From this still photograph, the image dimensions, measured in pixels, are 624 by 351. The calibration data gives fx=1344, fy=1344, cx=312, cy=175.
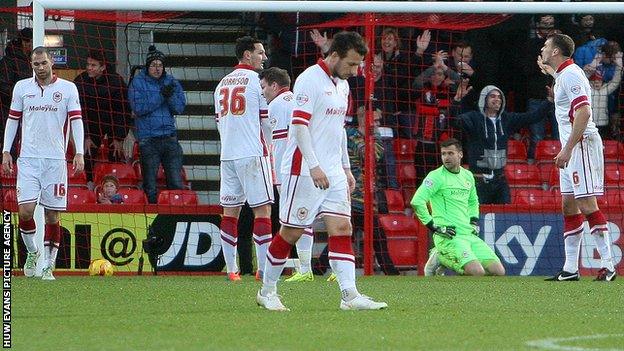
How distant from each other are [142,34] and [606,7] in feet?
20.3

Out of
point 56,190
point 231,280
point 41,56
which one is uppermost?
point 41,56

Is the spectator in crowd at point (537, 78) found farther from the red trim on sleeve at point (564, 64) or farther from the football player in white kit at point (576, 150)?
the red trim on sleeve at point (564, 64)

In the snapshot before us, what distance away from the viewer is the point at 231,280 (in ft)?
43.9

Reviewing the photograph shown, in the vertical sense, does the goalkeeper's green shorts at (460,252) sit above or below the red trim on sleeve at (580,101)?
below

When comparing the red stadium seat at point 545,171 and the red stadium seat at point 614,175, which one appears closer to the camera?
the red stadium seat at point 614,175

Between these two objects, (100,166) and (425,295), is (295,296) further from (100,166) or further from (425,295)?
(100,166)

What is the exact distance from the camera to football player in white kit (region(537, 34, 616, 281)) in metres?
12.5

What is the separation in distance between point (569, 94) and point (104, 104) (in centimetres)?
658

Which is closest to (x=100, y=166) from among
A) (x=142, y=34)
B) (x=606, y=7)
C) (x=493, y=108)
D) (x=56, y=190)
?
(x=142, y=34)

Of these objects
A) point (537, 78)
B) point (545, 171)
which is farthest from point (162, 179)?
point (537, 78)

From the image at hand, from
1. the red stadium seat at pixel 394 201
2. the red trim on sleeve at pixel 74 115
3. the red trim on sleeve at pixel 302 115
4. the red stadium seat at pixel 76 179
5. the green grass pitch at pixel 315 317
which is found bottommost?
the green grass pitch at pixel 315 317

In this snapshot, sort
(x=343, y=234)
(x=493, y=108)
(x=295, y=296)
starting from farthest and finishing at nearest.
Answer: (x=493, y=108) < (x=295, y=296) < (x=343, y=234)

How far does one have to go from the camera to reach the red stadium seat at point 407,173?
56.0 feet

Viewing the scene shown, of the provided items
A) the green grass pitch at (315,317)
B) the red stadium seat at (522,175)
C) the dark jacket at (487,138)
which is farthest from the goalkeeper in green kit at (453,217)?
the green grass pitch at (315,317)
